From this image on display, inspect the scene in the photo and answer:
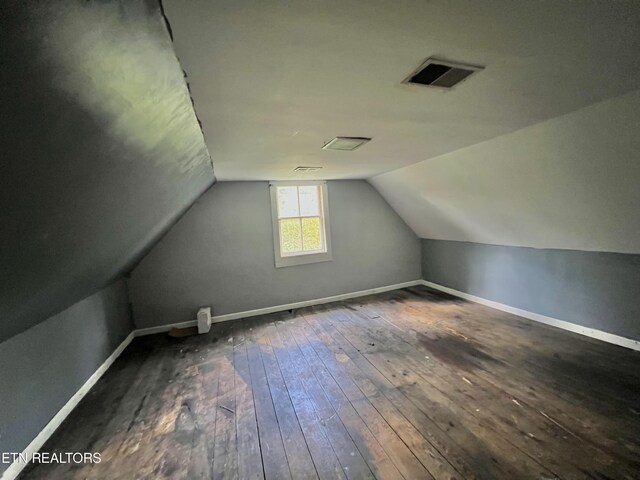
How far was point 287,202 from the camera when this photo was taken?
14.5 feet

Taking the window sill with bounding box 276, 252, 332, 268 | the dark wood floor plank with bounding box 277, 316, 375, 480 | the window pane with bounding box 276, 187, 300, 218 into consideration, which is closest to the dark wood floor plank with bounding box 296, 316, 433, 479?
the dark wood floor plank with bounding box 277, 316, 375, 480

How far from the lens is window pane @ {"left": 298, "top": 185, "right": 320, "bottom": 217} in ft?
14.9

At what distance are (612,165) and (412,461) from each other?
2.31 m

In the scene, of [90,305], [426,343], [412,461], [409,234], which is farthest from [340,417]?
[409,234]

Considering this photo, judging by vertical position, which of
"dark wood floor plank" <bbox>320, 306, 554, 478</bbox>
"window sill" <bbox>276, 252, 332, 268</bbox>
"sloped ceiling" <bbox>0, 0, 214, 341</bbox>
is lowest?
"dark wood floor plank" <bbox>320, 306, 554, 478</bbox>

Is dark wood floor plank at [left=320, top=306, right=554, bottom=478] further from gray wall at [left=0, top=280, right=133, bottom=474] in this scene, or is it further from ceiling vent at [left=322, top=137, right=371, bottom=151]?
gray wall at [left=0, top=280, right=133, bottom=474]

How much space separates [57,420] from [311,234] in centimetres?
337

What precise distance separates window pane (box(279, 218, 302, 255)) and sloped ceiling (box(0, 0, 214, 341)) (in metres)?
2.66

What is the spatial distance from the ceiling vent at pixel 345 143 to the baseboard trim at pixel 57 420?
2.83 m

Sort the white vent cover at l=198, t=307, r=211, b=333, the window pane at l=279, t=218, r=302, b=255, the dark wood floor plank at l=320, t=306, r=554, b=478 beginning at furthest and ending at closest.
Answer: the window pane at l=279, t=218, r=302, b=255, the white vent cover at l=198, t=307, r=211, b=333, the dark wood floor plank at l=320, t=306, r=554, b=478

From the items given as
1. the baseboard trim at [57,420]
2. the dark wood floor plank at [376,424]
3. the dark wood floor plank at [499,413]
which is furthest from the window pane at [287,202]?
the baseboard trim at [57,420]

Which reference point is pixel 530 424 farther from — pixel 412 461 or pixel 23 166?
pixel 23 166

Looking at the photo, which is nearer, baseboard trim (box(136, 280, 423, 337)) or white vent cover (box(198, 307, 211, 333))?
white vent cover (box(198, 307, 211, 333))

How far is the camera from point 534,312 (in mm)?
3471
